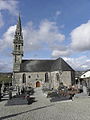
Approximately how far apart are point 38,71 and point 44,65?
9.40 ft

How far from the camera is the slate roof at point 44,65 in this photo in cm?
4722

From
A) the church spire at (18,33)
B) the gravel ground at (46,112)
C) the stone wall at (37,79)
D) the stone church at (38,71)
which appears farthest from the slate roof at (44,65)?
the gravel ground at (46,112)

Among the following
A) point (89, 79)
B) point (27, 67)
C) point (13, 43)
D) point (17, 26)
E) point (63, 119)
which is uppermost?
point (17, 26)

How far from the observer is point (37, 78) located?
163 ft

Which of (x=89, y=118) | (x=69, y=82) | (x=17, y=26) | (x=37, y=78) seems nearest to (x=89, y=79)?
(x=69, y=82)

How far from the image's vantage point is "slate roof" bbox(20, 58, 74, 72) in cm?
4722

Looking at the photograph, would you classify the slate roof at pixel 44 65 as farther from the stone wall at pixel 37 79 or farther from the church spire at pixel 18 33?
the church spire at pixel 18 33

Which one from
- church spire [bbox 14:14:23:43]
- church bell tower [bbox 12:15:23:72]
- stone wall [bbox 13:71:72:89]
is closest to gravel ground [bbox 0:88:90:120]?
stone wall [bbox 13:71:72:89]

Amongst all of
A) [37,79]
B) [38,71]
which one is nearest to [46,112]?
[37,79]

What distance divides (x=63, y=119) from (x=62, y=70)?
36574 millimetres

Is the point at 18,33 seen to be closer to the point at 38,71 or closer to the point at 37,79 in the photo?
the point at 38,71

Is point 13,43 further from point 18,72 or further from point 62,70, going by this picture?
point 62,70

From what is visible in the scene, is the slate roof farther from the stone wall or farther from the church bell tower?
the church bell tower

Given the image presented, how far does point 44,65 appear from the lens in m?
51.5
